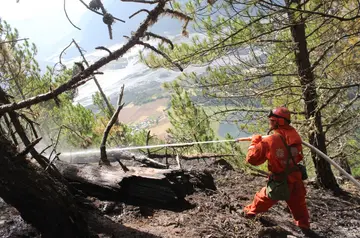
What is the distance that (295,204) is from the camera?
3.75 metres

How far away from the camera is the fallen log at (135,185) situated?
339 centimetres

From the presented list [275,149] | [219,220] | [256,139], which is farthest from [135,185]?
[275,149]

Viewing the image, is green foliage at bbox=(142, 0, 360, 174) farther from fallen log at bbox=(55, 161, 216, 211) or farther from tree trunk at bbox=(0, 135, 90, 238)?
tree trunk at bbox=(0, 135, 90, 238)

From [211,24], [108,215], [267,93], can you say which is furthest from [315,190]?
[108,215]

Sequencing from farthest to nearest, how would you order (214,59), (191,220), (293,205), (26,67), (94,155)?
(26,67)
(94,155)
(214,59)
(293,205)
(191,220)

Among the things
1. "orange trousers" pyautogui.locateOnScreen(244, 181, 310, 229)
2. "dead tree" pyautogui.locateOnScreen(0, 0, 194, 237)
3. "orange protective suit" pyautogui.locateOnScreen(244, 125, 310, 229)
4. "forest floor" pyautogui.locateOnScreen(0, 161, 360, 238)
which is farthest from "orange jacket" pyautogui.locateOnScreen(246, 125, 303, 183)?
"dead tree" pyautogui.locateOnScreen(0, 0, 194, 237)

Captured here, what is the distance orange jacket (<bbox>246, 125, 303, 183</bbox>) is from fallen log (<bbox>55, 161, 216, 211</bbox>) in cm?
95

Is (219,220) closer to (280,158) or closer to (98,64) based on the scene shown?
(280,158)

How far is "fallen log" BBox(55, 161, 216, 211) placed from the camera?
3387 mm

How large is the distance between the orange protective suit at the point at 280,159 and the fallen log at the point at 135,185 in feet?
3.01

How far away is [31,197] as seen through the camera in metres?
2.25

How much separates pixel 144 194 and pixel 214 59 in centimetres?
286

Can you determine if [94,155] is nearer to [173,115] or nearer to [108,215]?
[108,215]

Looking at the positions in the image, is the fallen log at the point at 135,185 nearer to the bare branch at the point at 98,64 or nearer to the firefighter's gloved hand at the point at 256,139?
the firefighter's gloved hand at the point at 256,139
